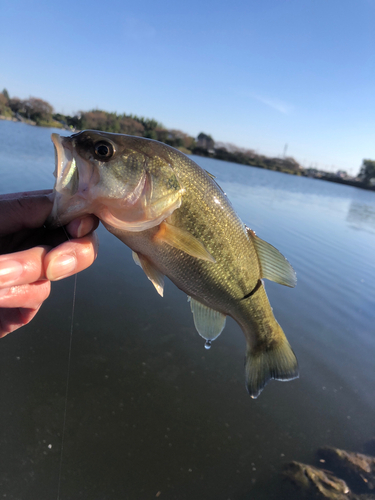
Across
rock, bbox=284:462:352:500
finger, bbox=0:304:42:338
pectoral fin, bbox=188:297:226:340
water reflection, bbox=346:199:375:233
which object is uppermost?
pectoral fin, bbox=188:297:226:340

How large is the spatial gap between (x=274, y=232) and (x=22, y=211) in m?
9.84

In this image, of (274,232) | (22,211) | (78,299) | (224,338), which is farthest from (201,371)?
(274,232)

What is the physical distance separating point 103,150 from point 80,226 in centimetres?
48

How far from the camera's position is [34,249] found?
63.2 inches

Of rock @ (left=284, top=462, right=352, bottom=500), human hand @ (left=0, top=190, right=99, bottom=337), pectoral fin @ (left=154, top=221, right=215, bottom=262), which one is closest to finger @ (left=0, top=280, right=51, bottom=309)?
human hand @ (left=0, top=190, right=99, bottom=337)

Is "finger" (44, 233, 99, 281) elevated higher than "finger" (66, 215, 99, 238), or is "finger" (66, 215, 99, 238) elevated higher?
"finger" (66, 215, 99, 238)

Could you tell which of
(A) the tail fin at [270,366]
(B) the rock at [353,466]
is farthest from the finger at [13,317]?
(B) the rock at [353,466]

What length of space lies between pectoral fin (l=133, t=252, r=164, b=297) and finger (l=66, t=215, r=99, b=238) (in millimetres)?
368

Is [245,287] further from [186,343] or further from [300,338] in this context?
[300,338]

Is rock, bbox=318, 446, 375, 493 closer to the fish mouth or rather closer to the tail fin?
the tail fin

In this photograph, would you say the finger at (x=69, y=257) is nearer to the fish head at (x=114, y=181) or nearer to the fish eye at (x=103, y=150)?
the fish head at (x=114, y=181)

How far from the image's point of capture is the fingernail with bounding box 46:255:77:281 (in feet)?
5.23

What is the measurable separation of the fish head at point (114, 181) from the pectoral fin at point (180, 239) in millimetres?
73

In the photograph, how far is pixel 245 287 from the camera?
210 cm
